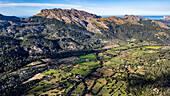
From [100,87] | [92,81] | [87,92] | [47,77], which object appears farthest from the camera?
[47,77]

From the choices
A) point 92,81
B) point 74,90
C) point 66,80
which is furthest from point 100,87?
point 66,80

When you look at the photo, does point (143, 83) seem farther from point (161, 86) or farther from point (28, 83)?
point (28, 83)

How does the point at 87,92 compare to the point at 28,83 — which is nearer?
the point at 87,92

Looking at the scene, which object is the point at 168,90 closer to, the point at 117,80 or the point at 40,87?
the point at 117,80

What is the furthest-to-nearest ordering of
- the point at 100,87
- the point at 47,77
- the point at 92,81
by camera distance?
the point at 47,77 → the point at 92,81 → the point at 100,87

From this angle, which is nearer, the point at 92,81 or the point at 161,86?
the point at 161,86

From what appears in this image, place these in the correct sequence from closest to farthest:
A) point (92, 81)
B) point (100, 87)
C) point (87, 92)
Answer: point (87, 92) < point (100, 87) < point (92, 81)

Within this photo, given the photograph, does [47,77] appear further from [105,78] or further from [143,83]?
[143,83]

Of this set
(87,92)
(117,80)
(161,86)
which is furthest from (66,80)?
(161,86)
